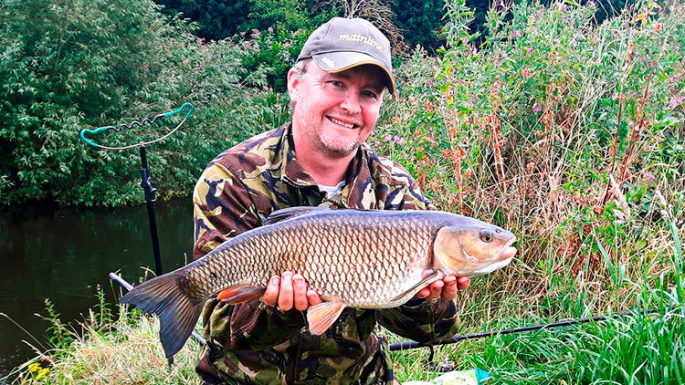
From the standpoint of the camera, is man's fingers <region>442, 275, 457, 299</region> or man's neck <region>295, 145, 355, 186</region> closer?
man's fingers <region>442, 275, 457, 299</region>

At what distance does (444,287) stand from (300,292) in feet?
1.23

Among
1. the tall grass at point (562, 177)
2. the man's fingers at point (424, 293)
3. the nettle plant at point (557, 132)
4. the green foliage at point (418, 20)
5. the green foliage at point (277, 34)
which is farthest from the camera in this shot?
the green foliage at point (418, 20)

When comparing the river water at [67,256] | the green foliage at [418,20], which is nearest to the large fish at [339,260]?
the river water at [67,256]

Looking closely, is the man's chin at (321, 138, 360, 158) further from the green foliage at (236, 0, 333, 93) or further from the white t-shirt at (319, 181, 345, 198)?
the green foliage at (236, 0, 333, 93)

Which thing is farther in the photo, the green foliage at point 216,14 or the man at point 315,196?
the green foliage at point 216,14

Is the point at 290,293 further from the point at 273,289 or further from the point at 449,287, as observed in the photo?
the point at 449,287

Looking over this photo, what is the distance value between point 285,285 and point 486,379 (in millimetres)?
1272

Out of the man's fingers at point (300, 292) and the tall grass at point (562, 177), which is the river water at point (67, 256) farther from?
the man's fingers at point (300, 292)

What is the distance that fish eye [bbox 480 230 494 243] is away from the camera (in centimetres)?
143

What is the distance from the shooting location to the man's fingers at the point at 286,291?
1.38 meters

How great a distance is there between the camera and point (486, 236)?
1428 mm

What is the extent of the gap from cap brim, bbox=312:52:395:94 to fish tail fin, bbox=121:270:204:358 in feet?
2.27

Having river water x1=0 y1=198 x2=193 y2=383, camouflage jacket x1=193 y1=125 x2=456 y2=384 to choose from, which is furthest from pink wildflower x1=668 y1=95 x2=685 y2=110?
river water x1=0 y1=198 x2=193 y2=383

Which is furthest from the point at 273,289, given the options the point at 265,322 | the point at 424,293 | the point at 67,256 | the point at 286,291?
the point at 67,256
